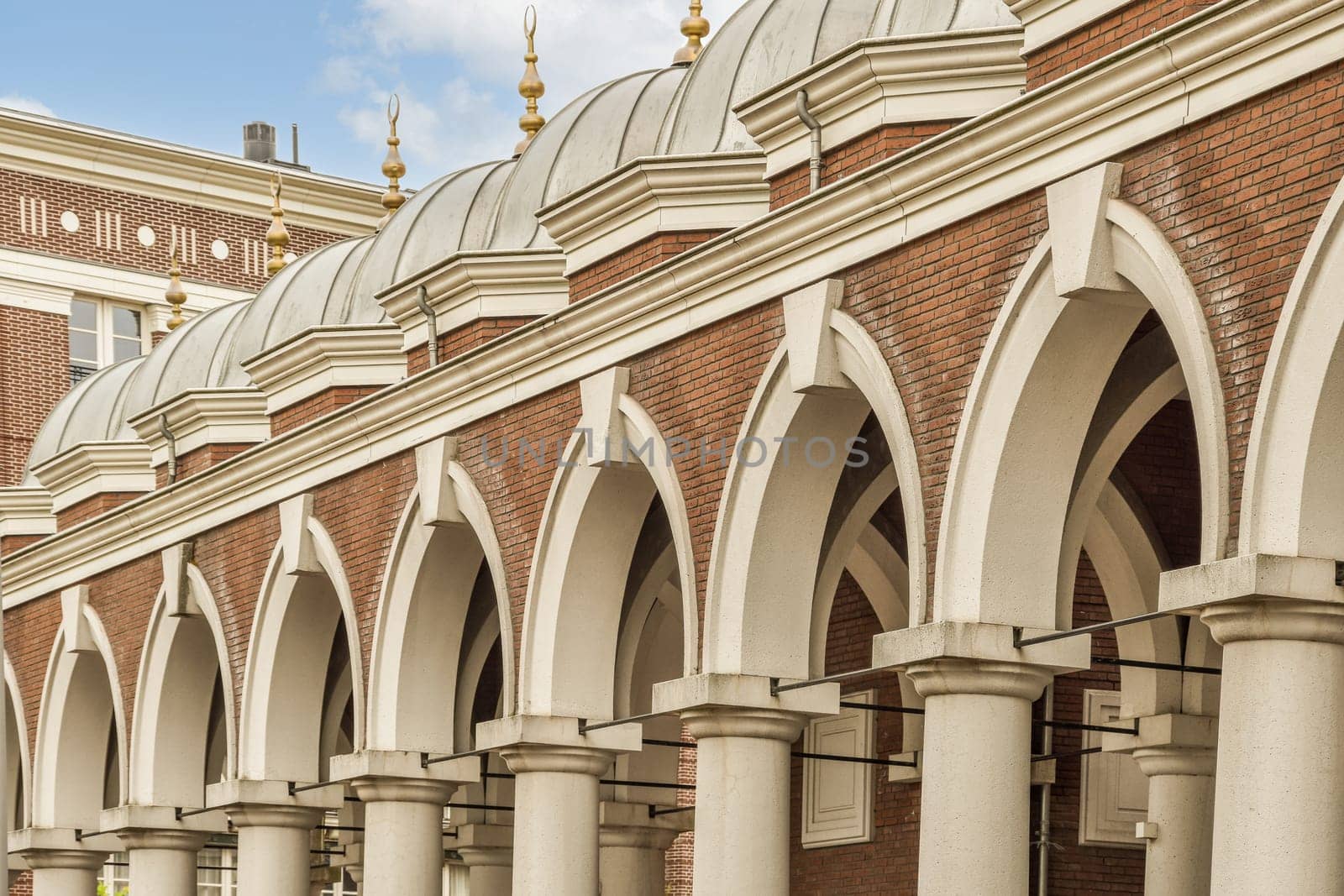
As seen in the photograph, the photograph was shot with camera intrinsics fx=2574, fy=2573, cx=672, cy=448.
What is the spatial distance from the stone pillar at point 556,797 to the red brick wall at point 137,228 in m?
19.4

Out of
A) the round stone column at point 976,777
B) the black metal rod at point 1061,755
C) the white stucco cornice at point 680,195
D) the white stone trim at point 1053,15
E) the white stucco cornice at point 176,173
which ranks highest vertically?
the white stucco cornice at point 176,173

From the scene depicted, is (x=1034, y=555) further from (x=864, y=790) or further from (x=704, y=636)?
(x=864, y=790)

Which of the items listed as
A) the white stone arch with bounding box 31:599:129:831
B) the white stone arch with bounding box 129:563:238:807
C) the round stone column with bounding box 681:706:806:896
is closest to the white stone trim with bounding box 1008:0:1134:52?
the round stone column with bounding box 681:706:806:896

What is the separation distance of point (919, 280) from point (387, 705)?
7.32 m

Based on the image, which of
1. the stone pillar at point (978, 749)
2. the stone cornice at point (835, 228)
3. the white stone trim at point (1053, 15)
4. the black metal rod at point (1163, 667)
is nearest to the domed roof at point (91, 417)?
the stone cornice at point (835, 228)

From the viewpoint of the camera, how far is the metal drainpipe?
62.4 feet

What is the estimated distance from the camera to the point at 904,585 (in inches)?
777

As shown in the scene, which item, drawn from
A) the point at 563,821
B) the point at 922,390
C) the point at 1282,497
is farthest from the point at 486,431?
the point at 1282,497

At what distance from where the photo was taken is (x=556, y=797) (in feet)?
58.0

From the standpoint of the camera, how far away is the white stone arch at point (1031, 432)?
12883 mm

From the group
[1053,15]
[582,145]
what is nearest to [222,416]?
[582,145]

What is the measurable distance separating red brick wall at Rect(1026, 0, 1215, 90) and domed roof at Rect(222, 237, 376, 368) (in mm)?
9532

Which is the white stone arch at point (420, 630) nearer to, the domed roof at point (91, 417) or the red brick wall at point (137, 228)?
the domed roof at point (91, 417)

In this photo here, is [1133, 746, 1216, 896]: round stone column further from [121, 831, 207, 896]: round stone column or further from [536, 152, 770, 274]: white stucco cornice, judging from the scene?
[121, 831, 207, 896]: round stone column
